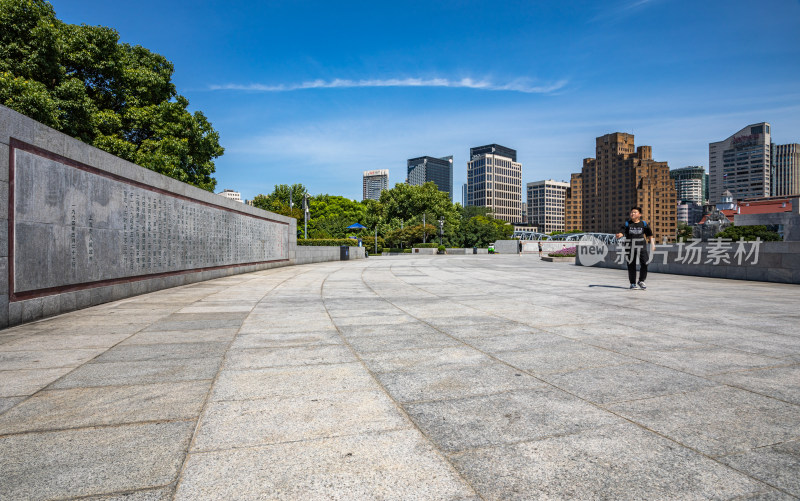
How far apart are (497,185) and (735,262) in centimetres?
17016

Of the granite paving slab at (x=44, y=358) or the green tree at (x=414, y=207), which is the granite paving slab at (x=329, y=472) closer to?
the granite paving slab at (x=44, y=358)

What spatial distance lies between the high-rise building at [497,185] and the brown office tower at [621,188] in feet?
89.3

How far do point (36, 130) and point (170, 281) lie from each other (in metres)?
5.17

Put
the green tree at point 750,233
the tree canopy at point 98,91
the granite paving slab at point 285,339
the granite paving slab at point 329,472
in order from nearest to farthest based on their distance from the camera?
the granite paving slab at point 329,472, the granite paving slab at point 285,339, the tree canopy at point 98,91, the green tree at point 750,233

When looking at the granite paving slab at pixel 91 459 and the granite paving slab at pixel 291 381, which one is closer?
the granite paving slab at pixel 91 459

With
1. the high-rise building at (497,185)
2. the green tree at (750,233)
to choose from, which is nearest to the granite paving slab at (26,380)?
the green tree at (750,233)

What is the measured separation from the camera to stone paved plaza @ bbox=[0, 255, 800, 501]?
1.89 meters

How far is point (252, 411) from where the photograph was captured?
8.91 feet

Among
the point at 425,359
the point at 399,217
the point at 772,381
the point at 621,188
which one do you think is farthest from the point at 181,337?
the point at 621,188

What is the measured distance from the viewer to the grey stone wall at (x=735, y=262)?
12.1m

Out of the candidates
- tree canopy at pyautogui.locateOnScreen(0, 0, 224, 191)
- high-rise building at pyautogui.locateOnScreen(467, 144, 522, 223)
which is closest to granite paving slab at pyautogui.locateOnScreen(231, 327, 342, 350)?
tree canopy at pyautogui.locateOnScreen(0, 0, 224, 191)

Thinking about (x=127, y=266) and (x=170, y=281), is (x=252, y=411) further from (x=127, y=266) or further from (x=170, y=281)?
(x=170, y=281)

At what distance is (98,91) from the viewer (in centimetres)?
1991

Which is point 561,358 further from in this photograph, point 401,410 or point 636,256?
point 636,256
